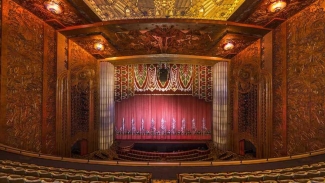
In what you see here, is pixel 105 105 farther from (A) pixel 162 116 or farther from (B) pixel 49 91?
(A) pixel 162 116

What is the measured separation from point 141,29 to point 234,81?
Result: 5624 millimetres

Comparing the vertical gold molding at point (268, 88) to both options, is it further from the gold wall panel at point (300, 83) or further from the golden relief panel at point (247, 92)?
the golden relief panel at point (247, 92)

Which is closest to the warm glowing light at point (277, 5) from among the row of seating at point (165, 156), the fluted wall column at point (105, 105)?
the row of seating at point (165, 156)

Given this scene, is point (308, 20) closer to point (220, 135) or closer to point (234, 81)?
point (234, 81)

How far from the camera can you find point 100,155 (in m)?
8.61

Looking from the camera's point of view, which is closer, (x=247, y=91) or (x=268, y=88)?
(x=268, y=88)

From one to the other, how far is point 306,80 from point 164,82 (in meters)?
6.98

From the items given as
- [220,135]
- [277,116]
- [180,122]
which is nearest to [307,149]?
[277,116]

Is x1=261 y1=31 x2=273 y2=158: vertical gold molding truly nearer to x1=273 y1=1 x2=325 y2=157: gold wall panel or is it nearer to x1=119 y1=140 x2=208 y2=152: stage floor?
x1=273 y1=1 x2=325 y2=157: gold wall panel

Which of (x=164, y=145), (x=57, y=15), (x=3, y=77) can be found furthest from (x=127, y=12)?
(x=164, y=145)

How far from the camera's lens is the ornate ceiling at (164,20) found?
18.5 feet

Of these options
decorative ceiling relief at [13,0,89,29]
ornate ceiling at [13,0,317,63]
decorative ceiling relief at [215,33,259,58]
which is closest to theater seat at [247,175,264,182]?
ornate ceiling at [13,0,317,63]

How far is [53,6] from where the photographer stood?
5297 millimetres

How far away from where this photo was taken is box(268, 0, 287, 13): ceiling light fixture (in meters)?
5.18
